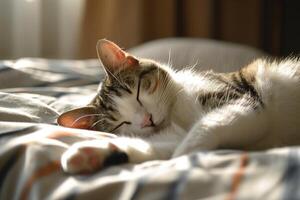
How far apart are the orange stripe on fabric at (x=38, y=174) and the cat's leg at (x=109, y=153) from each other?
2cm

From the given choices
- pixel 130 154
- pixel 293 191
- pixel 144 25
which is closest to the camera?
pixel 293 191

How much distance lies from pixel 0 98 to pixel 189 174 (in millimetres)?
668

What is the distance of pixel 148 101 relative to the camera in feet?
3.45

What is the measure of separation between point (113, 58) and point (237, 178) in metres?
0.59

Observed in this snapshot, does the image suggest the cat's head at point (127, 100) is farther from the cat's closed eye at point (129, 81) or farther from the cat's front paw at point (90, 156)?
the cat's front paw at point (90, 156)

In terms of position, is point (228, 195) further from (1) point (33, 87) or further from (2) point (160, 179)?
(1) point (33, 87)

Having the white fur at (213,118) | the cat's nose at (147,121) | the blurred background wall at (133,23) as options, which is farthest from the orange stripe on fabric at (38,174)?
the blurred background wall at (133,23)

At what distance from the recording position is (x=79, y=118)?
1.08 meters

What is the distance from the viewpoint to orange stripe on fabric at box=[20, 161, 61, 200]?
75cm

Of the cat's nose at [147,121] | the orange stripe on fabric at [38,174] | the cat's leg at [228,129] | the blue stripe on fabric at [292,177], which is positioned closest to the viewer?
the blue stripe on fabric at [292,177]

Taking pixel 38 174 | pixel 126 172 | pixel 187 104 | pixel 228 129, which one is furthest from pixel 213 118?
pixel 38 174

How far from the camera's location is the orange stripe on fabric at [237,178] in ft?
2.01

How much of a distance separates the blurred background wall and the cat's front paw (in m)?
1.61

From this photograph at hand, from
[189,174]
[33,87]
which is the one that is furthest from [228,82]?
[33,87]
